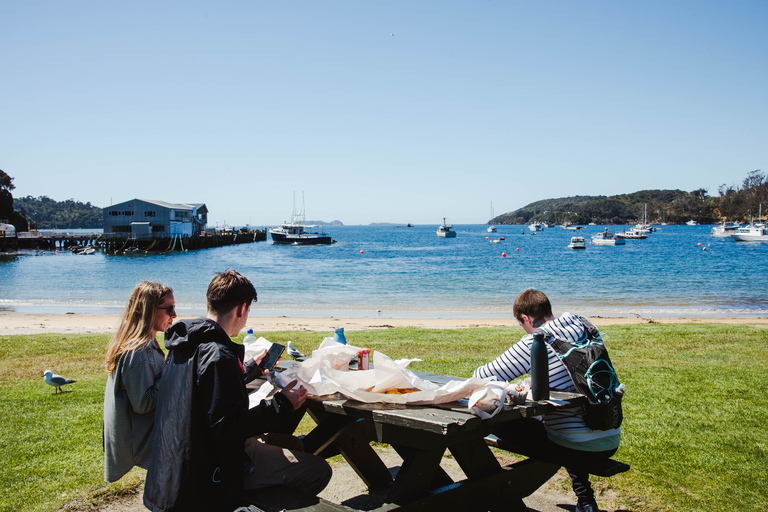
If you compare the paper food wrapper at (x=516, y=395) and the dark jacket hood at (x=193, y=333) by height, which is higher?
the dark jacket hood at (x=193, y=333)

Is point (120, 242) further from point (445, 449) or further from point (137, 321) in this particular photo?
point (445, 449)

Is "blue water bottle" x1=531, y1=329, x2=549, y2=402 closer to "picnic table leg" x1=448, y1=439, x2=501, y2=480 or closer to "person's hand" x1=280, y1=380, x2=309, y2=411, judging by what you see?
"picnic table leg" x1=448, y1=439, x2=501, y2=480

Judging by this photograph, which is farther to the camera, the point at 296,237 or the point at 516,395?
the point at 296,237

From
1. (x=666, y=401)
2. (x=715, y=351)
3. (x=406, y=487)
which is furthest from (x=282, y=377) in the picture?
(x=715, y=351)

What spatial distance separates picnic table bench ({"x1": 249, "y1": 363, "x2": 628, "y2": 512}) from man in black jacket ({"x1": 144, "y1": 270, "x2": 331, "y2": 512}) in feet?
1.54

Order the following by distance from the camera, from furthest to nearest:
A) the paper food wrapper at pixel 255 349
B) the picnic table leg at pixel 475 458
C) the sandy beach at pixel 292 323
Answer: the sandy beach at pixel 292 323 → the paper food wrapper at pixel 255 349 → the picnic table leg at pixel 475 458

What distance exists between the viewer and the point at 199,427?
2383 millimetres

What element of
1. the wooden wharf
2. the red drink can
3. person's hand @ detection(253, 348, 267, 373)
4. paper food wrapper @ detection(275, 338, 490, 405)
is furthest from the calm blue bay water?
the wooden wharf

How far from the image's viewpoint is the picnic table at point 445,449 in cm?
273

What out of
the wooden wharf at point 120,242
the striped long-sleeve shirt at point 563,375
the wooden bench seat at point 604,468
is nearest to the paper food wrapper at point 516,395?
the striped long-sleeve shirt at point 563,375

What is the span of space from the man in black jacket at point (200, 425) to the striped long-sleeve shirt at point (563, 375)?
1489 mm

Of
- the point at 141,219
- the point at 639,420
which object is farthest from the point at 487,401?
the point at 141,219

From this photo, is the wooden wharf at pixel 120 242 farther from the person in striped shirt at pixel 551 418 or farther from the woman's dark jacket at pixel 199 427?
the woman's dark jacket at pixel 199 427

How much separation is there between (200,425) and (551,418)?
6.85 ft
